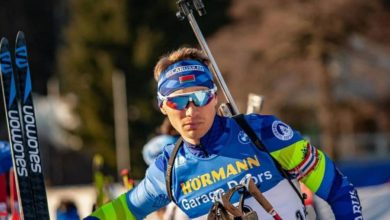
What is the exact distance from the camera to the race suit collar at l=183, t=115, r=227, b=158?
5.67m

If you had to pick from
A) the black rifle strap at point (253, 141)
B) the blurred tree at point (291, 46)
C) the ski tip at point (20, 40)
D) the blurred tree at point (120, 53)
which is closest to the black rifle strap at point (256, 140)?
the black rifle strap at point (253, 141)

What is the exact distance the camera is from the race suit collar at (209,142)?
223 inches

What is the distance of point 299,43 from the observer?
34.8 metres

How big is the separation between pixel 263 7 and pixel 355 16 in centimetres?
343

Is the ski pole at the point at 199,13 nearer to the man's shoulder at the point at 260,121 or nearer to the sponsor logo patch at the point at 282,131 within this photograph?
the man's shoulder at the point at 260,121

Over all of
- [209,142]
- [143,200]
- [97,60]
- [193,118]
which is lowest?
[143,200]

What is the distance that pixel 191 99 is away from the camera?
5598mm

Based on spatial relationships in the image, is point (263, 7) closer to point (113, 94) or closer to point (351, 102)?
point (351, 102)

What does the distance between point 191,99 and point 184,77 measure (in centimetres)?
15

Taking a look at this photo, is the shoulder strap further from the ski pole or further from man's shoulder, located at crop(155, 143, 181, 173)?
the ski pole

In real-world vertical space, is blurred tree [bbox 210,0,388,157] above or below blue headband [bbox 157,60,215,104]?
above

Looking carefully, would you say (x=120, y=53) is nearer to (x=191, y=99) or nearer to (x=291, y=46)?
(x=291, y=46)

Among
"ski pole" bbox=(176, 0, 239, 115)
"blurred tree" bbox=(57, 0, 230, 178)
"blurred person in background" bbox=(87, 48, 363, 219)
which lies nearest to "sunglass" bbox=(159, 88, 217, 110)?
"blurred person in background" bbox=(87, 48, 363, 219)

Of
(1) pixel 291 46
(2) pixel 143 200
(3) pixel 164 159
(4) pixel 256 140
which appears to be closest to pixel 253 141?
(4) pixel 256 140
